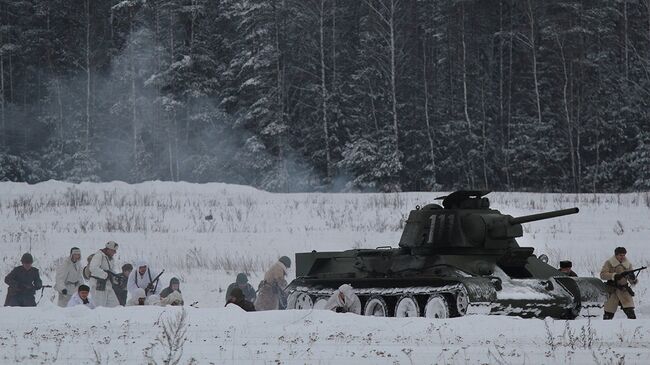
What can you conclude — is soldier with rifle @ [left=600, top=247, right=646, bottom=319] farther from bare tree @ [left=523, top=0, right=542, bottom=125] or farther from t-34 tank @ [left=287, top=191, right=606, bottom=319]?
bare tree @ [left=523, top=0, right=542, bottom=125]

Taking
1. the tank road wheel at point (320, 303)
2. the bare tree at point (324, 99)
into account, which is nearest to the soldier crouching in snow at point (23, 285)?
the tank road wheel at point (320, 303)

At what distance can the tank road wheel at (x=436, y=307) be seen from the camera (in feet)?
50.9

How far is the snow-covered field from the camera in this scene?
37.4 ft

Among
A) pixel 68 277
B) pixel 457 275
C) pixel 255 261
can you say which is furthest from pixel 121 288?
pixel 255 261

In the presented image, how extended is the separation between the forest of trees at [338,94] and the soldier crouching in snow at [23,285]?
27107 mm

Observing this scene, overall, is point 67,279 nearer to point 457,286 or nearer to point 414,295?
point 414,295

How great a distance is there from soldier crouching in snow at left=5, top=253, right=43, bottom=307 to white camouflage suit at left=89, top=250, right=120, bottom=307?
1.10 m

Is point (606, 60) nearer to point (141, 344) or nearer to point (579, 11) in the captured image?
point (579, 11)

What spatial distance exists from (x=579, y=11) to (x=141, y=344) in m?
39.6

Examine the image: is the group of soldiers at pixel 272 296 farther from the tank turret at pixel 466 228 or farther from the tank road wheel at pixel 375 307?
the tank turret at pixel 466 228

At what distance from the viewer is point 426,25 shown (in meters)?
53.2

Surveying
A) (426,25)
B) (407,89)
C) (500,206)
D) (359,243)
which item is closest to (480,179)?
(407,89)

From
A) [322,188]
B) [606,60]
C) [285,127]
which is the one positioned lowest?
[322,188]

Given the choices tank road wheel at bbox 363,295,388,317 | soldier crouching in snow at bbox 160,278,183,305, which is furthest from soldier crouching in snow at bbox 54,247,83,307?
tank road wheel at bbox 363,295,388,317
